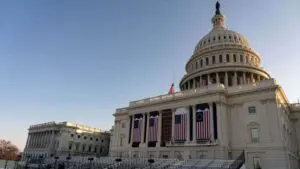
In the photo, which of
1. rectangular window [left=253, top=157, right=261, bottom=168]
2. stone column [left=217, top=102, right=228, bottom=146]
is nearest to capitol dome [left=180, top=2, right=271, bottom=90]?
stone column [left=217, top=102, right=228, bottom=146]

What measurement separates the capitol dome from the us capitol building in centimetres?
26

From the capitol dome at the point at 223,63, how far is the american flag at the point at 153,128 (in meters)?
16.1

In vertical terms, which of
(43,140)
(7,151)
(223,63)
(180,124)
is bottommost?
(7,151)

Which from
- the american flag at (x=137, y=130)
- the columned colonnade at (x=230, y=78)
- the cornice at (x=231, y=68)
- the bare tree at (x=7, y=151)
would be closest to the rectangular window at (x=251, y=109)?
the columned colonnade at (x=230, y=78)

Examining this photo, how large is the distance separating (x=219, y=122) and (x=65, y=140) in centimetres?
6640

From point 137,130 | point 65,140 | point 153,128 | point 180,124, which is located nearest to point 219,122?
point 180,124

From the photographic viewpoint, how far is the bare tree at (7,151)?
87.6m

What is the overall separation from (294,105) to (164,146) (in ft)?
93.9

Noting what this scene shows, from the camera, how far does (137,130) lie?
49.6 meters

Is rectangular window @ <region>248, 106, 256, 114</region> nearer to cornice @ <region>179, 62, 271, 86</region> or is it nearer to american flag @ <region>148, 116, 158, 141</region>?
american flag @ <region>148, 116, 158, 141</region>

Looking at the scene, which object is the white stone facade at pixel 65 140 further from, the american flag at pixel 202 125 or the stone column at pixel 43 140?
the american flag at pixel 202 125

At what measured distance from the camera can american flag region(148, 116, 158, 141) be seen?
4579 centimetres

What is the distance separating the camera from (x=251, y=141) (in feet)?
117

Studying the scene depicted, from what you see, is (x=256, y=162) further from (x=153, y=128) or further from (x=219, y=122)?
(x=153, y=128)
